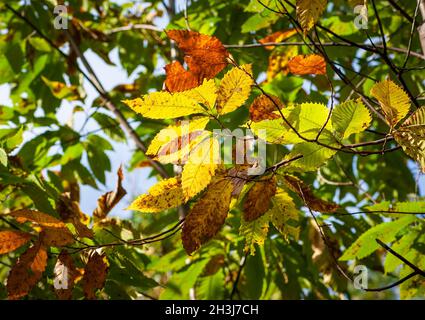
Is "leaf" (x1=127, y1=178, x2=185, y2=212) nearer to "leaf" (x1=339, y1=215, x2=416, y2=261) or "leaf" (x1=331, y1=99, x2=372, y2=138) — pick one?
"leaf" (x1=331, y1=99, x2=372, y2=138)

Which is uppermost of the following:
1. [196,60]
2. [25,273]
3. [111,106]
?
[111,106]

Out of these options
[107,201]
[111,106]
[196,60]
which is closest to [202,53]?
[196,60]

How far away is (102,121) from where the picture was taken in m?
1.59

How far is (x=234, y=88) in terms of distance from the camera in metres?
0.56

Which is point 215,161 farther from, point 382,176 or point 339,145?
point 382,176

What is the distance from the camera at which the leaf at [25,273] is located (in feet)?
2.25

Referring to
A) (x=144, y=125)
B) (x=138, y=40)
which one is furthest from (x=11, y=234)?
(x=138, y=40)

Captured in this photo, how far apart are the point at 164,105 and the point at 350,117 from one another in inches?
8.7

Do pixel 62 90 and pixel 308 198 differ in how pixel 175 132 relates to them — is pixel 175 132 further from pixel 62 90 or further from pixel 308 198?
pixel 62 90

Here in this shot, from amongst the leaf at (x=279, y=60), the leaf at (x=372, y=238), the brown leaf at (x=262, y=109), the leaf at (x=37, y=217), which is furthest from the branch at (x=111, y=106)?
the brown leaf at (x=262, y=109)

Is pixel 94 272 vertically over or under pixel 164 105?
under

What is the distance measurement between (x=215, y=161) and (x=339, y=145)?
0.15 metres
